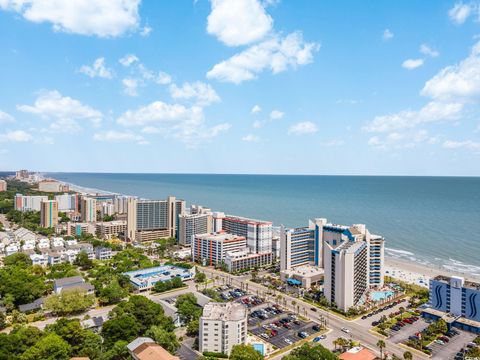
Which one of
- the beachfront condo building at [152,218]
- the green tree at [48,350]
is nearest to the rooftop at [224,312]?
the green tree at [48,350]

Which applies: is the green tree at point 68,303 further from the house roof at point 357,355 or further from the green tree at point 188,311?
the house roof at point 357,355

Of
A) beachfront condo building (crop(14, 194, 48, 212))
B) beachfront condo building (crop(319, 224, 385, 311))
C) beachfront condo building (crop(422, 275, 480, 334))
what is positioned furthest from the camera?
beachfront condo building (crop(14, 194, 48, 212))

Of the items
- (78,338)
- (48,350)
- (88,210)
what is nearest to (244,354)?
(78,338)

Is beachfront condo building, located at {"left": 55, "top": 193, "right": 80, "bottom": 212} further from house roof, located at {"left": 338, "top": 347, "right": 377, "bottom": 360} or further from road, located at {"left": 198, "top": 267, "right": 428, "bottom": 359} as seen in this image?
house roof, located at {"left": 338, "top": 347, "right": 377, "bottom": 360}

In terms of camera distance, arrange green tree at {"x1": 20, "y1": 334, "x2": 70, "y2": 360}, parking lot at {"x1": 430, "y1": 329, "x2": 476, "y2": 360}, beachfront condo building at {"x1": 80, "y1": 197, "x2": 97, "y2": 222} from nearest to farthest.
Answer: green tree at {"x1": 20, "y1": 334, "x2": 70, "y2": 360}
parking lot at {"x1": 430, "y1": 329, "x2": 476, "y2": 360}
beachfront condo building at {"x1": 80, "y1": 197, "x2": 97, "y2": 222}

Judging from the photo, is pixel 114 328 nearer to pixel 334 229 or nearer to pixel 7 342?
pixel 7 342

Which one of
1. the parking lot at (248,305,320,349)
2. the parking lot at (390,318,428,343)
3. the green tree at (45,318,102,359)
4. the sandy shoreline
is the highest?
the green tree at (45,318,102,359)

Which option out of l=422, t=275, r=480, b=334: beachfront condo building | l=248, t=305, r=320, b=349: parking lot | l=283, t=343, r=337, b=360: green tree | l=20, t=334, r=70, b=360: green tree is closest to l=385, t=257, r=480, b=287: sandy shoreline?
l=422, t=275, r=480, b=334: beachfront condo building
